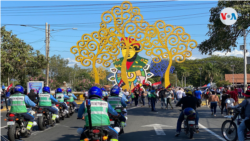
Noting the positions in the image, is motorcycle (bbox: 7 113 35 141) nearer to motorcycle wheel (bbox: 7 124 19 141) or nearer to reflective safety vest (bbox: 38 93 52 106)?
motorcycle wheel (bbox: 7 124 19 141)

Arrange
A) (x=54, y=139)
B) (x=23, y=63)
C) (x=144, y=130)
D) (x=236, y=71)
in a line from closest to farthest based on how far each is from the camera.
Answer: (x=54, y=139)
(x=144, y=130)
(x=23, y=63)
(x=236, y=71)

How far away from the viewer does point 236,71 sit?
96500 millimetres

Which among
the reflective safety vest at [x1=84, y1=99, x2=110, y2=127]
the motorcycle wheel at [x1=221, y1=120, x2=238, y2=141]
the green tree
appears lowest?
the motorcycle wheel at [x1=221, y1=120, x2=238, y2=141]

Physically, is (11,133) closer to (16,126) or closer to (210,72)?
(16,126)

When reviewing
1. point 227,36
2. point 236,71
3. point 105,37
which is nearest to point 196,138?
point 227,36

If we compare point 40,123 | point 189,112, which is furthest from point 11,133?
point 189,112

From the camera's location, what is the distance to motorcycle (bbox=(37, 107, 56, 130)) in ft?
35.8

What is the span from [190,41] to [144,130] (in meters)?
22.5

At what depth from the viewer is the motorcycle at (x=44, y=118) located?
10.9 m

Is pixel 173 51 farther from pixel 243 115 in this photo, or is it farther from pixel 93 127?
pixel 93 127

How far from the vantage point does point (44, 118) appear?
448 inches

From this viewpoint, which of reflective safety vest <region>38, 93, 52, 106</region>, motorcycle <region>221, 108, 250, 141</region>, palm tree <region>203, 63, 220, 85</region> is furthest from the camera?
palm tree <region>203, 63, 220, 85</region>

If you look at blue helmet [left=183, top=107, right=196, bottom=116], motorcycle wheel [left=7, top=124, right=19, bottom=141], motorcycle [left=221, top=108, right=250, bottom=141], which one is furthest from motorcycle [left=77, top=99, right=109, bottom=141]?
motorcycle [left=221, top=108, right=250, bottom=141]

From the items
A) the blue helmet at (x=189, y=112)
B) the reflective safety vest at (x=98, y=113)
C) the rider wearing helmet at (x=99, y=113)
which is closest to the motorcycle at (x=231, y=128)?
the blue helmet at (x=189, y=112)
